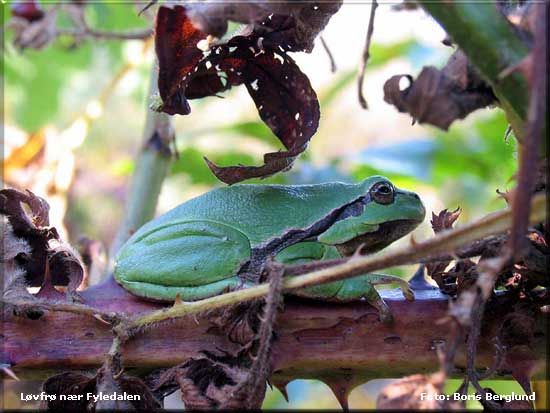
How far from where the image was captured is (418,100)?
3.11 feet

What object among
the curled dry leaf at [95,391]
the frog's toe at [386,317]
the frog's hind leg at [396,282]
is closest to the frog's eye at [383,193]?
the frog's hind leg at [396,282]

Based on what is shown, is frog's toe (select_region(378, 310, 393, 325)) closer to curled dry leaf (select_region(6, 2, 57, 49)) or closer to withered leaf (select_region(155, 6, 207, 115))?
withered leaf (select_region(155, 6, 207, 115))

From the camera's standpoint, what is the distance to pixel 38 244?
1386mm

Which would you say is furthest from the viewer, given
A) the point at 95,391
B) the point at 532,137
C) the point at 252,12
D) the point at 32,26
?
the point at 32,26

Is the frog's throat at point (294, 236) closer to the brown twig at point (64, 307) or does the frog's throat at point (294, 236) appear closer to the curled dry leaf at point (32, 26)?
the brown twig at point (64, 307)

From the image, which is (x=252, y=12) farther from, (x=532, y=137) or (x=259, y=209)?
(x=259, y=209)

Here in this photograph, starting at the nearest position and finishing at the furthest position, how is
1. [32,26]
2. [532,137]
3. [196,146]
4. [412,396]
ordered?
[532,137]
[412,396]
[32,26]
[196,146]

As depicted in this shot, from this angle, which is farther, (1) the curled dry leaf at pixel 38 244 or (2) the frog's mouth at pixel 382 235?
(2) the frog's mouth at pixel 382 235

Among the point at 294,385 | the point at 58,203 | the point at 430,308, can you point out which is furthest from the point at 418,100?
the point at 294,385

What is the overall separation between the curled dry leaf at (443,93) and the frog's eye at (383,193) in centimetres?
74

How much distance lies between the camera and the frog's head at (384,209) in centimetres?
174

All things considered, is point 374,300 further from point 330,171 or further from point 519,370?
point 330,171

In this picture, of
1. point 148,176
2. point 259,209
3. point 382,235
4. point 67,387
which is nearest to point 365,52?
point 259,209

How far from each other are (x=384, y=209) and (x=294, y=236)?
0.82ft
